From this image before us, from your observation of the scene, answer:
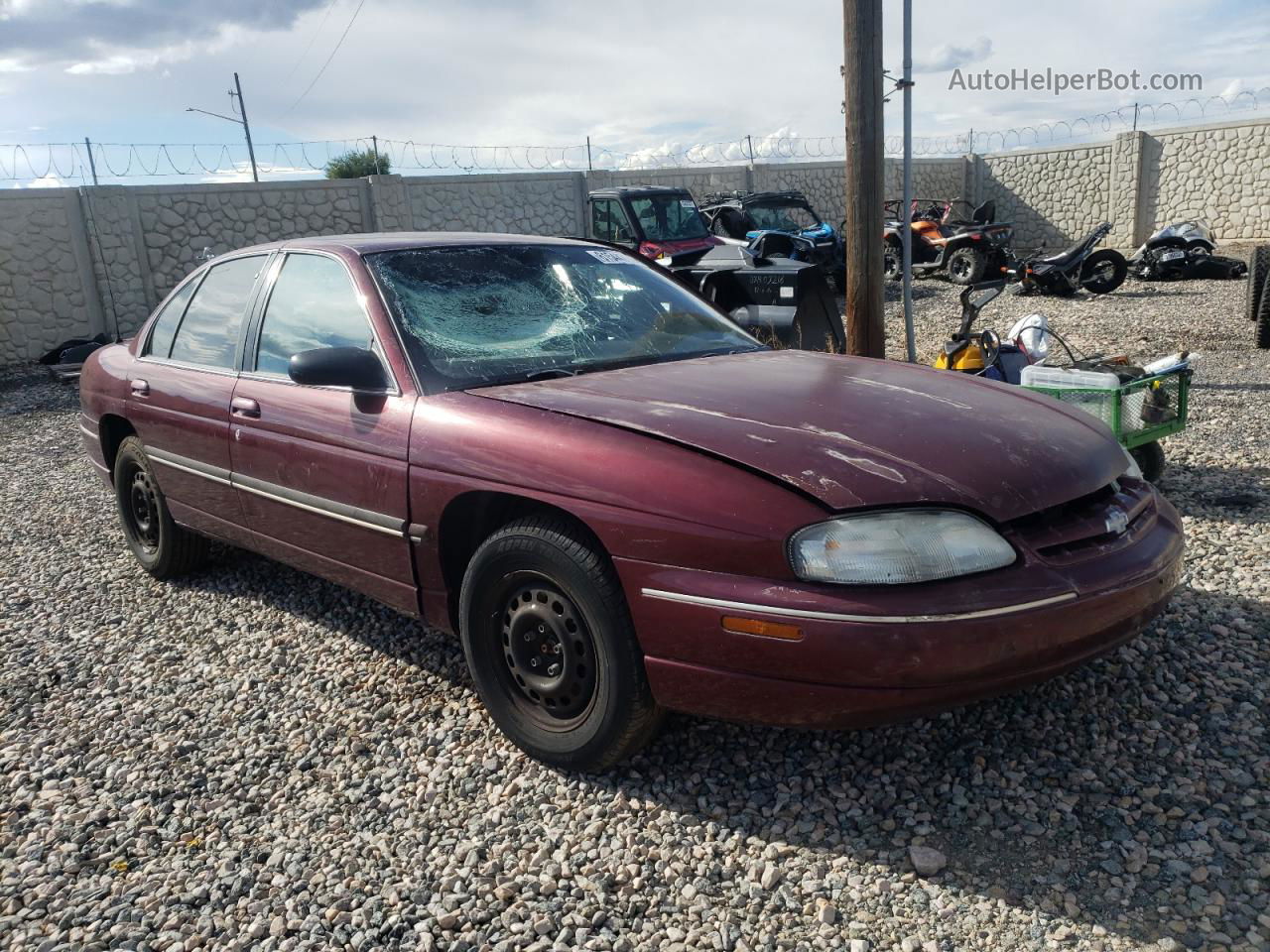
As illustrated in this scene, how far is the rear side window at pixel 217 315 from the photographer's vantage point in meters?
3.92

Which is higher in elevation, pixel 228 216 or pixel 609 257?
pixel 228 216

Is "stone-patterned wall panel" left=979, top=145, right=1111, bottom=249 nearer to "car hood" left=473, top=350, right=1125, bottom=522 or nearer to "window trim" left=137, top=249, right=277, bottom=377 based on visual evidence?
"car hood" left=473, top=350, right=1125, bottom=522

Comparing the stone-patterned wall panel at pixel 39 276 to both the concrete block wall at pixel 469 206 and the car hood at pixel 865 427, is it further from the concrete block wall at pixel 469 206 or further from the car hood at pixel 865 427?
the car hood at pixel 865 427

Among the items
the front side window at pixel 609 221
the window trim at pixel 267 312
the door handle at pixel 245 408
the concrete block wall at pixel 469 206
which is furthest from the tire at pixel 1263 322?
the door handle at pixel 245 408

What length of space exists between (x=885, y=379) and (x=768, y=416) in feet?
2.26

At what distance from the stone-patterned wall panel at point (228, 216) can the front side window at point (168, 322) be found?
11.2 meters

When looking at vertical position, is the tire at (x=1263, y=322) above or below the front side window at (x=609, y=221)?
below

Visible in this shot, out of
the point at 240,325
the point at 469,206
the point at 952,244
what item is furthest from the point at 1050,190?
the point at 240,325

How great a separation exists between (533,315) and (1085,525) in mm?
→ 1910

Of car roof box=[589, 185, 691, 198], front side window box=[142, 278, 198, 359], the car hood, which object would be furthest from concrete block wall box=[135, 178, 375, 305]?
the car hood

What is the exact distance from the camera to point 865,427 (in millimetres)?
2562

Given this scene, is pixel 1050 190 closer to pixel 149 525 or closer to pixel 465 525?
pixel 149 525

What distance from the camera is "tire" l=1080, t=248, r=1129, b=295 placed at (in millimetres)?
13922

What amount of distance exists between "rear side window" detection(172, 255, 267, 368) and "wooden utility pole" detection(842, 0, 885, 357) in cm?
336
